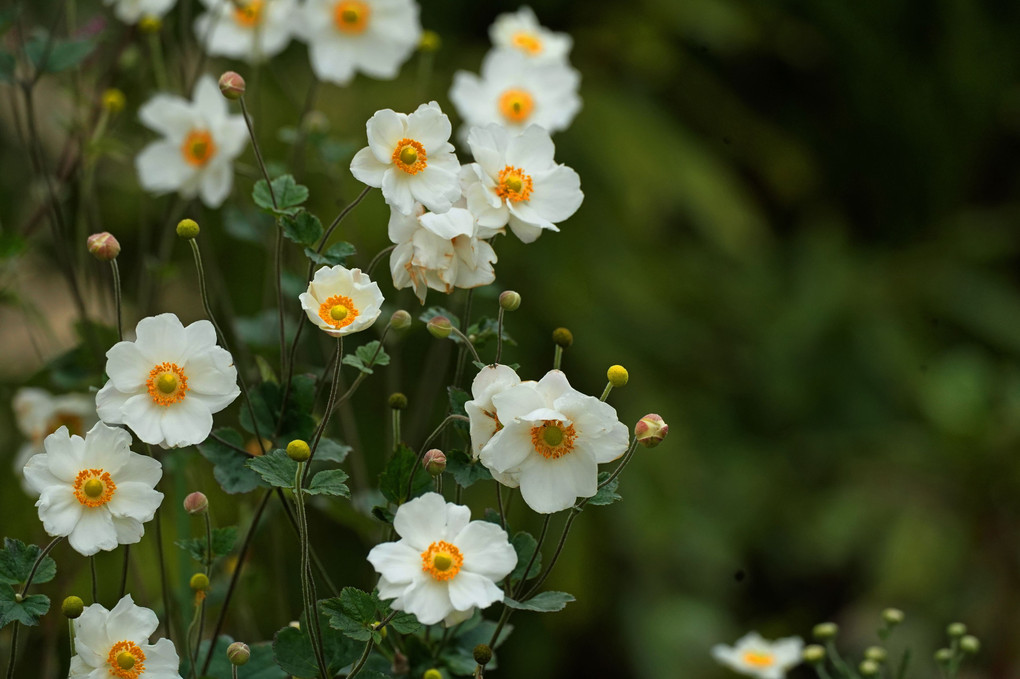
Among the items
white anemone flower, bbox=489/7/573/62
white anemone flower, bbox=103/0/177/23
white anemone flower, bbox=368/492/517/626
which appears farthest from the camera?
white anemone flower, bbox=489/7/573/62

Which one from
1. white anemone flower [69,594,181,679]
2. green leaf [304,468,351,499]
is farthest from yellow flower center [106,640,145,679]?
green leaf [304,468,351,499]

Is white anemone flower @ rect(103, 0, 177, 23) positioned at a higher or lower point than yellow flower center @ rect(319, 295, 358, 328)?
lower

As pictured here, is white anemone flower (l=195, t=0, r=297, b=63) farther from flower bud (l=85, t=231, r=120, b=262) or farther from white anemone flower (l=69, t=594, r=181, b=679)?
white anemone flower (l=69, t=594, r=181, b=679)

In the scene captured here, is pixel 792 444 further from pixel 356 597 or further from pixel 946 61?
pixel 356 597

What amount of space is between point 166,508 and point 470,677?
2.84 feet

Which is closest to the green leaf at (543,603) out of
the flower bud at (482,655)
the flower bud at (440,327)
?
the flower bud at (482,655)

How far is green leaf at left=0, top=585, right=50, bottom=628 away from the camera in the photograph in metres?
0.44

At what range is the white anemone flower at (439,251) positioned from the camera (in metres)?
0.46

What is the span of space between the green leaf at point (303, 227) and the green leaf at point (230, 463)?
0.35 ft

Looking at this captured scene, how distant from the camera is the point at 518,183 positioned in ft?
1.63

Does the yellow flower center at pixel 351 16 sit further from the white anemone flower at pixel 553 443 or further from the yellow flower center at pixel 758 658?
the yellow flower center at pixel 758 658

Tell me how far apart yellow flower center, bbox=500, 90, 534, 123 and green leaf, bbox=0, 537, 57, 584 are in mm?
453

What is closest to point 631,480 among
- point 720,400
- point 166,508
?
point 720,400

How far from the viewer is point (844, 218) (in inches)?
87.0
